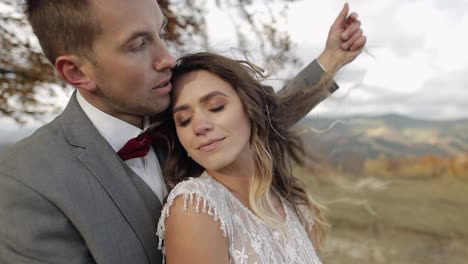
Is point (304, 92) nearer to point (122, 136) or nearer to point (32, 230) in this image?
point (122, 136)

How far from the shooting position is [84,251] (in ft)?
5.47

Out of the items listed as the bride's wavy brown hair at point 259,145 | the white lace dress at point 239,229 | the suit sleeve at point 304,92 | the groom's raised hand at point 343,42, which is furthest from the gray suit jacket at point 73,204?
the groom's raised hand at point 343,42

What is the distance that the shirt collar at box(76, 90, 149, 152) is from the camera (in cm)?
189

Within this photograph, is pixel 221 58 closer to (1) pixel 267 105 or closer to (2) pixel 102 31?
(1) pixel 267 105

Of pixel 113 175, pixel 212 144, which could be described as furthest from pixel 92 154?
pixel 212 144

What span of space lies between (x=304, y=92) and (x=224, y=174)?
25.4 inches

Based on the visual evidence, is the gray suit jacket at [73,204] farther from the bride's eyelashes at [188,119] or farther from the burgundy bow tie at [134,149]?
the bride's eyelashes at [188,119]

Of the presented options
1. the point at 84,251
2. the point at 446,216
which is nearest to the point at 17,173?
Result: the point at 84,251

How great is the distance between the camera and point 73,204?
64.2 inches

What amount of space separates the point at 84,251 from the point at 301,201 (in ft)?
3.22

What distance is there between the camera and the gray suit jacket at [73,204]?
5.31 ft

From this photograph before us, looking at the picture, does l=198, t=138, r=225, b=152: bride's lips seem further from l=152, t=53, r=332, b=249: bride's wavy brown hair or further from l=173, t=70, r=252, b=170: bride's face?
l=152, t=53, r=332, b=249: bride's wavy brown hair

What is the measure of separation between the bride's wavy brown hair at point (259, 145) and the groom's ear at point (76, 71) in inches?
11.6

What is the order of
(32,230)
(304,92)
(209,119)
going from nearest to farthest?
(32,230), (209,119), (304,92)
